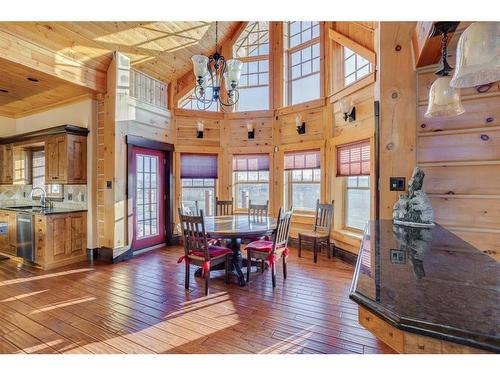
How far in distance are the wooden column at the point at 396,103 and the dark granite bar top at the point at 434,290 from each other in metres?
1.10

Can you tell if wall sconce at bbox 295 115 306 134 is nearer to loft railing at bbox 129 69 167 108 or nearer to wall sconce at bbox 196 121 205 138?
wall sconce at bbox 196 121 205 138

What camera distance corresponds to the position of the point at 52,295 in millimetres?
2984

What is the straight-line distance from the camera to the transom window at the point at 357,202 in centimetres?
411

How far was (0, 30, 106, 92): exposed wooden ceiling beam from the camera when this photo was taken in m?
3.21

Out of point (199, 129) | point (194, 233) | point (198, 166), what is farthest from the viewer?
point (198, 166)

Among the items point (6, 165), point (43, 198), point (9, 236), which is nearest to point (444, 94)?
point (43, 198)

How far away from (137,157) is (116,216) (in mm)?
1130

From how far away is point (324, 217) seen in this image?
4.49 meters

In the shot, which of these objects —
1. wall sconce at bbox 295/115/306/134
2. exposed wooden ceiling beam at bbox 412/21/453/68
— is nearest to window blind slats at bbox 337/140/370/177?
wall sconce at bbox 295/115/306/134

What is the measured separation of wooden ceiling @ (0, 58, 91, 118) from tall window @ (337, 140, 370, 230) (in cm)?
435

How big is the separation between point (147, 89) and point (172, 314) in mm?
4098

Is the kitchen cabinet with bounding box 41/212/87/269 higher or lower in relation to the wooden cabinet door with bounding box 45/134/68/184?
lower

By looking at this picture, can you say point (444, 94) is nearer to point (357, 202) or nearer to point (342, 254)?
point (357, 202)
